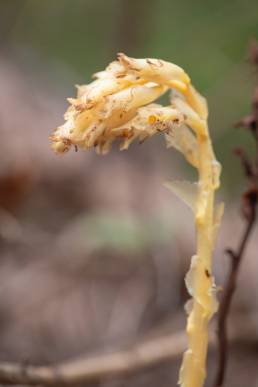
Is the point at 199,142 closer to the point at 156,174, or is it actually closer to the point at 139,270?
the point at 139,270

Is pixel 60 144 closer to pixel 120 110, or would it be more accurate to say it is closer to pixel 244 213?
pixel 120 110

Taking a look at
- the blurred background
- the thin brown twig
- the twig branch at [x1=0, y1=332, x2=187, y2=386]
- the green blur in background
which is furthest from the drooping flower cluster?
the green blur in background

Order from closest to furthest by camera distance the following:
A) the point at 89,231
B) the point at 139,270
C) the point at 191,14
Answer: the point at 89,231, the point at 139,270, the point at 191,14

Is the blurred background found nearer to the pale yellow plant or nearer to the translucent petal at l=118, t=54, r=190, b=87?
the pale yellow plant

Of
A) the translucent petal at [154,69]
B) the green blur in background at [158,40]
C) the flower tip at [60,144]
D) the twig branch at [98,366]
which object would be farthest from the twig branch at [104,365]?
the green blur in background at [158,40]

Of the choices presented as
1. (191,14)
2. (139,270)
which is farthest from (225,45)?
(139,270)

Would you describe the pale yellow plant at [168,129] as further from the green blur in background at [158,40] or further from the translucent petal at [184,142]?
the green blur in background at [158,40]

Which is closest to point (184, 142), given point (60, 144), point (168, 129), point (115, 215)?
A: point (168, 129)
